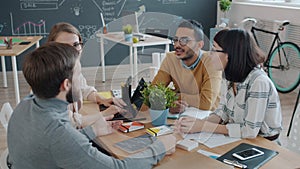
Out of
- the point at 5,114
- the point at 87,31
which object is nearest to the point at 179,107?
the point at 5,114

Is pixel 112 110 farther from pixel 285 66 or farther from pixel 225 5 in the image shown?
pixel 225 5

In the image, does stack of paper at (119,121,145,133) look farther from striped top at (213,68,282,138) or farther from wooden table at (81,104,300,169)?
striped top at (213,68,282,138)

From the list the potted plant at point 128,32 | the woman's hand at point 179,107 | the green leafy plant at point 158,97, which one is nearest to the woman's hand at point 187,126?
the green leafy plant at point 158,97

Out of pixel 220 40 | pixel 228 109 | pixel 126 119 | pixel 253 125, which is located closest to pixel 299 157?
pixel 253 125

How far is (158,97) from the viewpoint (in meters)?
1.59

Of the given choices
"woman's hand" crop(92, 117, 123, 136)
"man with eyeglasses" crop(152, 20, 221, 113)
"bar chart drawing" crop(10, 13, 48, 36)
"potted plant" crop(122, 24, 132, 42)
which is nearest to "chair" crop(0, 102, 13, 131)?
"woman's hand" crop(92, 117, 123, 136)

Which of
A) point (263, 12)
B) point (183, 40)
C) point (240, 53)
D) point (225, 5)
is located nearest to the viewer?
point (240, 53)

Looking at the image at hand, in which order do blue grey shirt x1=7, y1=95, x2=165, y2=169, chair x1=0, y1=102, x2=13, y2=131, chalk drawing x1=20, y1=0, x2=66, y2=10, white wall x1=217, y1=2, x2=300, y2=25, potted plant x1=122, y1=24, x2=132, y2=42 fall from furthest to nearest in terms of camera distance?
chalk drawing x1=20, y1=0, x2=66, y2=10, white wall x1=217, y1=2, x2=300, y2=25, potted plant x1=122, y1=24, x2=132, y2=42, chair x1=0, y1=102, x2=13, y2=131, blue grey shirt x1=7, y1=95, x2=165, y2=169

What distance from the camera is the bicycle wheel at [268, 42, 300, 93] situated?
4.48 metres

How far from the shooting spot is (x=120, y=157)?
4.47ft

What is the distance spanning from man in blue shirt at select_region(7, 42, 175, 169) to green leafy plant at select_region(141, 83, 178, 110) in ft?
1.40

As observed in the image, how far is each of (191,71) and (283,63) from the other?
9.45 feet

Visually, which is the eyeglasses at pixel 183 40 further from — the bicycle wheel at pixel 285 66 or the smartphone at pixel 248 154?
the bicycle wheel at pixel 285 66

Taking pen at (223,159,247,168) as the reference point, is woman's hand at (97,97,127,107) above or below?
above
